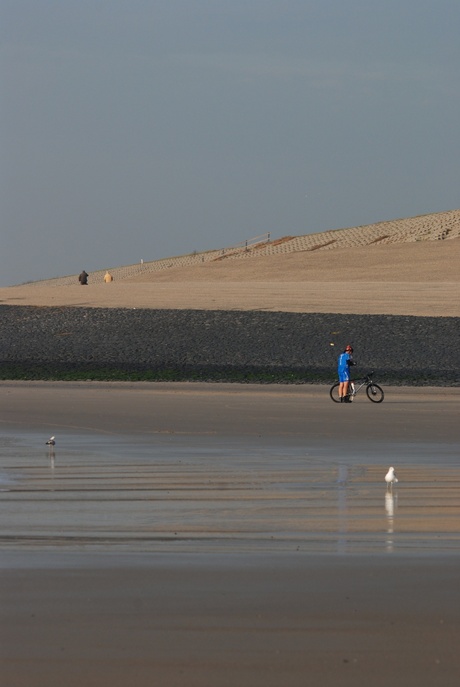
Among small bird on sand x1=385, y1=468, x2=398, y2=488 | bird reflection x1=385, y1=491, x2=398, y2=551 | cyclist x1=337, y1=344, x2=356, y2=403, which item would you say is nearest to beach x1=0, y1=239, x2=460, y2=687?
bird reflection x1=385, y1=491, x2=398, y2=551

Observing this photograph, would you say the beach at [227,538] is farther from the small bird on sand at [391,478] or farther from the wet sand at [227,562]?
the small bird on sand at [391,478]

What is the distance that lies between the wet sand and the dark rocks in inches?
730

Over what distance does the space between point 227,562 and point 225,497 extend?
3251 mm

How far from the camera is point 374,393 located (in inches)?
1151

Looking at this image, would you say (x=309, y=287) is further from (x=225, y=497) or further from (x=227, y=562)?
(x=227, y=562)

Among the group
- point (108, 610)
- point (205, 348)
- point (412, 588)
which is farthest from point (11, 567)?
point (205, 348)

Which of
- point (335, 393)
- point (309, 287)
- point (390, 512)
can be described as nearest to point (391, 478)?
point (390, 512)

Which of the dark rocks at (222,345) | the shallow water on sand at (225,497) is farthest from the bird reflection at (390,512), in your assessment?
the dark rocks at (222,345)

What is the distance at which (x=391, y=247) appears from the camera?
9294cm

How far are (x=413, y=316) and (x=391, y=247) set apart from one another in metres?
44.5

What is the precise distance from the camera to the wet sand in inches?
269

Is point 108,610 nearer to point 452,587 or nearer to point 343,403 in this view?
point 452,587

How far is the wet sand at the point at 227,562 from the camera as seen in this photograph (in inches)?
269

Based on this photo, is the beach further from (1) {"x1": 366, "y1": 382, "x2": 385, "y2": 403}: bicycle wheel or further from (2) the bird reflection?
(1) {"x1": 366, "y1": 382, "x2": 385, "y2": 403}: bicycle wheel
